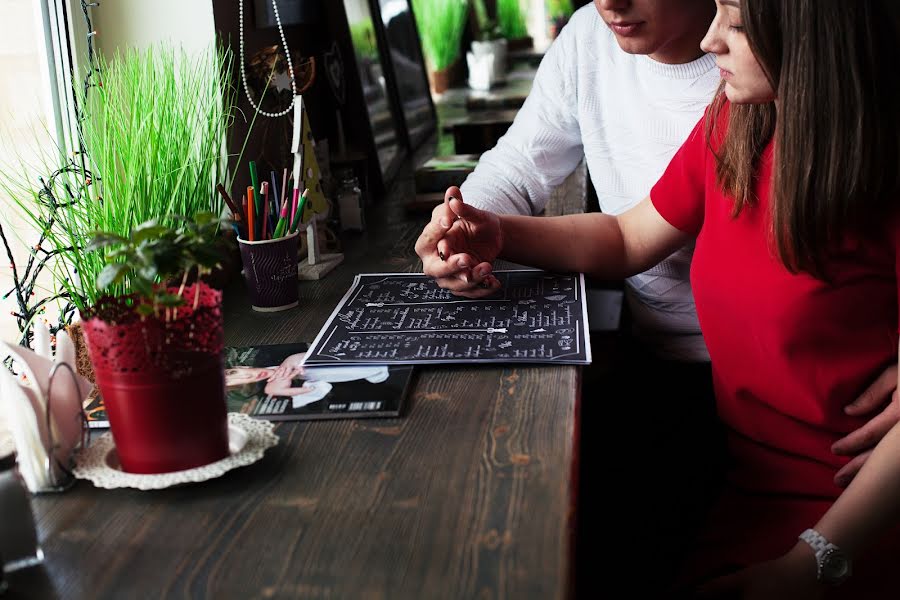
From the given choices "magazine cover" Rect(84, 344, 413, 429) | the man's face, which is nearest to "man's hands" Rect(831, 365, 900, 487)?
"magazine cover" Rect(84, 344, 413, 429)

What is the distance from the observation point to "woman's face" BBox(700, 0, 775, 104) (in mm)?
1275

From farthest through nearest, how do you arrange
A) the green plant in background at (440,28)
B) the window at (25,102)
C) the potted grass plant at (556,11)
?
the potted grass plant at (556,11) → the green plant in background at (440,28) → the window at (25,102)

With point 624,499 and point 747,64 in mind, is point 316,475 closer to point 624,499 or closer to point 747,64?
point 747,64

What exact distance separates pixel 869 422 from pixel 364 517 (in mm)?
765

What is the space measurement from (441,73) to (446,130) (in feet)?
2.64

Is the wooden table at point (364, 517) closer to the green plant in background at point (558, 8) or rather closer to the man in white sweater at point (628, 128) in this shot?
the man in white sweater at point (628, 128)

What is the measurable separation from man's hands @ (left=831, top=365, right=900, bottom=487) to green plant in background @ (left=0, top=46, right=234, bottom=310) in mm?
980

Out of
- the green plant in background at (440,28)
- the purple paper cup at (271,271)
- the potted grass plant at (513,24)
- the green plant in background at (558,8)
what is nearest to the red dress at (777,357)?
the purple paper cup at (271,271)

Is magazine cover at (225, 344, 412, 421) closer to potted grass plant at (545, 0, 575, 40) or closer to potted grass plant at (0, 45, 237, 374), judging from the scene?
potted grass plant at (0, 45, 237, 374)

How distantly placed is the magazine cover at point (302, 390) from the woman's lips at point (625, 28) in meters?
0.85

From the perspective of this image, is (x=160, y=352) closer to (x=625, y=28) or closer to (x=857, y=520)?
(x=857, y=520)

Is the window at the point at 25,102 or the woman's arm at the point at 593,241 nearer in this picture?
the window at the point at 25,102

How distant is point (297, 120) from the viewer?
5.74 ft

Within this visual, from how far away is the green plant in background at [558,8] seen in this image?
18.2 feet
